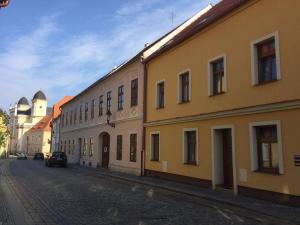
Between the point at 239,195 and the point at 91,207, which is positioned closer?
the point at 91,207

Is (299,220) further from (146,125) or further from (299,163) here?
(146,125)

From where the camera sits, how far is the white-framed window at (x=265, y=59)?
12.7 metres

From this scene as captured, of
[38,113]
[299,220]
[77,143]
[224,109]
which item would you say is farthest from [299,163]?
[38,113]

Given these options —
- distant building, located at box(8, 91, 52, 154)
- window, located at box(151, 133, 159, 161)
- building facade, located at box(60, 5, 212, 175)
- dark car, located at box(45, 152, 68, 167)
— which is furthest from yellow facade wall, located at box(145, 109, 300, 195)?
distant building, located at box(8, 91, 52, 154)

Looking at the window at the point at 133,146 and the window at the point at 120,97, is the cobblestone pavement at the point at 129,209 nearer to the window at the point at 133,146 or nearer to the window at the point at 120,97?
the window at the point at 133,146

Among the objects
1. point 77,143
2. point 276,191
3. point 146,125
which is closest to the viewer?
point 276,191

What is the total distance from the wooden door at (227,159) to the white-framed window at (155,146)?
20.4 ft

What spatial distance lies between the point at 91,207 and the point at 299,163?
6448 millimetres

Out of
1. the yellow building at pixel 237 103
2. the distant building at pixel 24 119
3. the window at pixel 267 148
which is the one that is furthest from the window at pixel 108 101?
the distant building at pixel 24 119

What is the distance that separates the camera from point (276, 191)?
12180 mm

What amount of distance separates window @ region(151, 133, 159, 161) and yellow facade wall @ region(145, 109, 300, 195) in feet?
2.58

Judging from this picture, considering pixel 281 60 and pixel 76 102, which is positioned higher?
pixel 76 102

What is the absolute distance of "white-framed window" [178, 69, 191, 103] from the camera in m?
18.7

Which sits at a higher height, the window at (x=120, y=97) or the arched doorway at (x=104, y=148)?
the window at (x=120, y=97)
